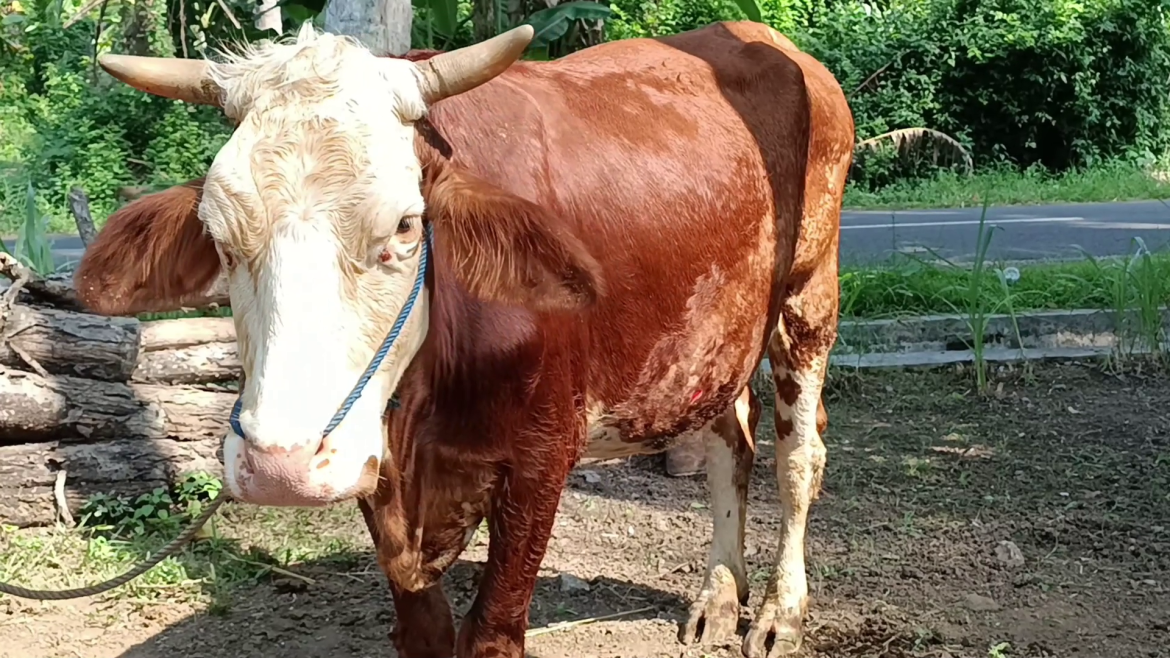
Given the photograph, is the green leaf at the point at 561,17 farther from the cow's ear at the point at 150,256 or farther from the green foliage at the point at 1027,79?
the green foliage at the point at 1027,79

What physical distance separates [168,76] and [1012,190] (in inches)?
549

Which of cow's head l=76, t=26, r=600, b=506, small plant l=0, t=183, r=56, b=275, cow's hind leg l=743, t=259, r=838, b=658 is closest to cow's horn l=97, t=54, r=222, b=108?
cow's head l=76, t=26, r=600, b=506

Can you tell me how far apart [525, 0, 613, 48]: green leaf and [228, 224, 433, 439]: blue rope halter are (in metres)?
3.08

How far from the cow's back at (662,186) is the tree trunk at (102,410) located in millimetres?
2316

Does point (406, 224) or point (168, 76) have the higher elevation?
point (168, 76)

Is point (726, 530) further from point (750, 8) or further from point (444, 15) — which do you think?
point (444, 15)

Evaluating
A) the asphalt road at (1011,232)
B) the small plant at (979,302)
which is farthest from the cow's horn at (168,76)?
the asphalt road at (1011,232)

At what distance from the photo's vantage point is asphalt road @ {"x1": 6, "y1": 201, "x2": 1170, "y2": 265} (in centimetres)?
974

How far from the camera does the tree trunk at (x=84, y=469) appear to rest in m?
4.43

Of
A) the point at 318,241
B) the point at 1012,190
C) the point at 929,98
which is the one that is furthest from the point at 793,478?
the point at 929,98

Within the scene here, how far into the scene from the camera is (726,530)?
396cm

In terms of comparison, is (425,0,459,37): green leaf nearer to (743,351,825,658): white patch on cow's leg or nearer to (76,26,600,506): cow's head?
(743,351,825,658): white patch on cow's leg

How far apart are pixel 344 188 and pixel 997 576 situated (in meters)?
2.96

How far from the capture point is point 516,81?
294 cm
